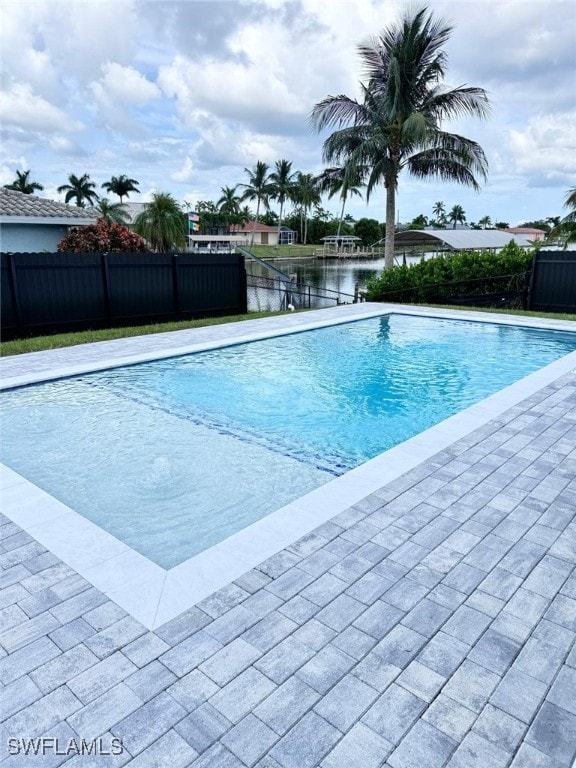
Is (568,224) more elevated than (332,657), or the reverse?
(568,224)

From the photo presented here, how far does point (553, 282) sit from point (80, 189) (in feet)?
148

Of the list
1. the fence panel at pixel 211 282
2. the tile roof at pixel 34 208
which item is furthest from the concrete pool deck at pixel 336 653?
the tile roof at pixel 34 208

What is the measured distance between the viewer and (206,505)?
413 cm

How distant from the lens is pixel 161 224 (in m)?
27.6

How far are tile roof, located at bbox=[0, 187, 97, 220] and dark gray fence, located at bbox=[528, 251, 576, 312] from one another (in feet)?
41.4

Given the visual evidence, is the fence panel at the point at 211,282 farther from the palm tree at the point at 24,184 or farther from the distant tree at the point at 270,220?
the distant tree at the point at 270,220

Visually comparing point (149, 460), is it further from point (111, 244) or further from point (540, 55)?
point (540, 55)

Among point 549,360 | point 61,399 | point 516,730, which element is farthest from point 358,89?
point 516,730

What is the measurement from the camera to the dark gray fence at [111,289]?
382 inches

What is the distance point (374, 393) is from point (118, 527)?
14.5ft

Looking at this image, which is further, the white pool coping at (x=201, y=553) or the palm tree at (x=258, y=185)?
the palm tree at (x=258, y=185)

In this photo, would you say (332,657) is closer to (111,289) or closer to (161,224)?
(111,289)

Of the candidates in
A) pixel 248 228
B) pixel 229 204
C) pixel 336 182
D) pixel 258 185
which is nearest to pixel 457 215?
pixel 248 228

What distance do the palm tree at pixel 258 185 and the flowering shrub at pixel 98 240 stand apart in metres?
38.5
